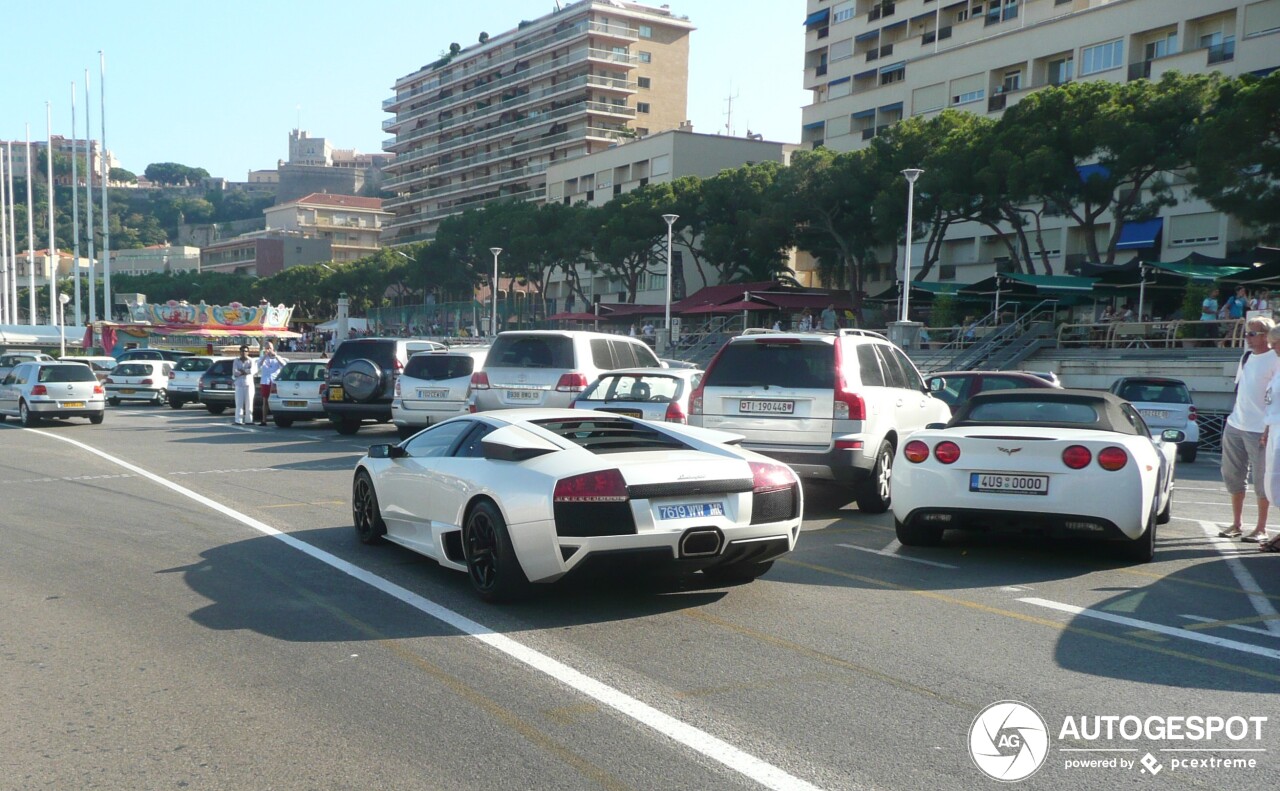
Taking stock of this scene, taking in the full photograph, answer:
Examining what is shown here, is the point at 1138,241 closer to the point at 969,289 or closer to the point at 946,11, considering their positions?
the point at 969,289

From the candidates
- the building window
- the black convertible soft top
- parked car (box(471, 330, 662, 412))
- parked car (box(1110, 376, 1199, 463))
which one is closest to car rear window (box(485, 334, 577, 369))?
parked car (box(471, 330, 662, 412))

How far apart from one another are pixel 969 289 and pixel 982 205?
7569mm

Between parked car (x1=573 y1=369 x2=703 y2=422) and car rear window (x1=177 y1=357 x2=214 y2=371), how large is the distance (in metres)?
20.7

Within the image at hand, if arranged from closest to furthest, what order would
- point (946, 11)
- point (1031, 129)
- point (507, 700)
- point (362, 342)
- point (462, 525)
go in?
point (507, 700) → point (462, 525) → point (362, 342) → point (1031, 129) → point (946, 11)

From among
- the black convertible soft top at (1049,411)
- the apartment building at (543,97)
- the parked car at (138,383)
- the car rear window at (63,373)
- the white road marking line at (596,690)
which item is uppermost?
the apartment building at (543,97)

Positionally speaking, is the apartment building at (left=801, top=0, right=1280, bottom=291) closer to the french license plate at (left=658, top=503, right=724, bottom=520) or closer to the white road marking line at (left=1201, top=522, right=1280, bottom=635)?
the white road marking line at (left=1201, top=522, right=1280, bottom=635)

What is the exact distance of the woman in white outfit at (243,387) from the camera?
23812 millimetres

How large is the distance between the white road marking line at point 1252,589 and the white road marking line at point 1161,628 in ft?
1.50

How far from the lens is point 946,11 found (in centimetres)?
5916

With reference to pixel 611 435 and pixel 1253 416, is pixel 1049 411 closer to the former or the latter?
pixel 1253 416

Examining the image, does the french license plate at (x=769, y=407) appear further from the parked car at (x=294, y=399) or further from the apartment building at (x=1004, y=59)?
the apartment building at (x=1004, y=59)

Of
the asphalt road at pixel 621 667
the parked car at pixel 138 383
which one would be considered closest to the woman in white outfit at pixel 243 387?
the parked car at pixel 138 383

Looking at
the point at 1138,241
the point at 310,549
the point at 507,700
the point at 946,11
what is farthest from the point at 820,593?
the point at 946,11

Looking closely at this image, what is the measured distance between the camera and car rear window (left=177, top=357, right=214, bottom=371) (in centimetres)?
3125
